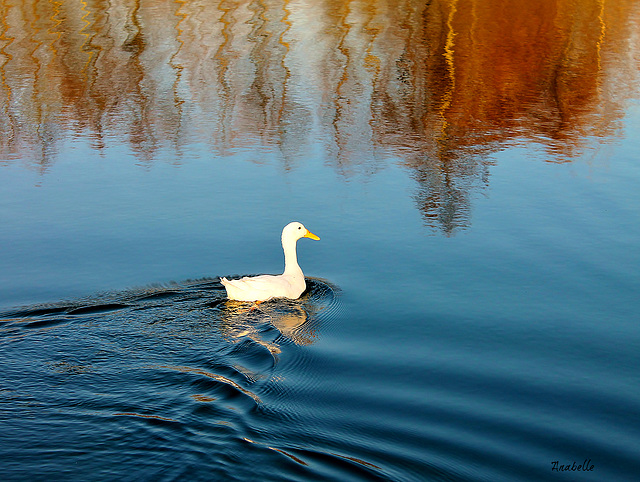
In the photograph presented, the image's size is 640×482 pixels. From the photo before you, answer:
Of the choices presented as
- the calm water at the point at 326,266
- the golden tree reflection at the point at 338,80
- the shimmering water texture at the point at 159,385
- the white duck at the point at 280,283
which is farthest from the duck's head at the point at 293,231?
the golden tree reflection at the point at 338,80

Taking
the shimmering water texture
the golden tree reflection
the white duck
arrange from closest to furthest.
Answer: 1. the shimmering water texture
2. the white duck
3. the golden tree reflection

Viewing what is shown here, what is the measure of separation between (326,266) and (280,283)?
4.00ft

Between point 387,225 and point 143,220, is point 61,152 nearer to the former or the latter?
point 143,220

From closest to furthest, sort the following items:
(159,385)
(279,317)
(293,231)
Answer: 1. (159,385)
2. (279,317)
3. (293,231)

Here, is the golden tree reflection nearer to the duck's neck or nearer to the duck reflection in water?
the duck's neck

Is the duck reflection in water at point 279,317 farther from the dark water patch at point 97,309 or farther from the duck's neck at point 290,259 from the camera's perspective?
the dark water patch at point 97,309

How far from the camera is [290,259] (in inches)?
392

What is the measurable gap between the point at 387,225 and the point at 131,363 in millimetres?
5202

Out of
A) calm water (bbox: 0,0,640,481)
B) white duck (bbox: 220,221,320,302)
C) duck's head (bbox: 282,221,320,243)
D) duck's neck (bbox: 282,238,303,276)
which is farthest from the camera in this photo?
duck's head (bbox: 282,221,320,243)

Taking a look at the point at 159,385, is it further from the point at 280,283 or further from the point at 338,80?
the point at 338,80

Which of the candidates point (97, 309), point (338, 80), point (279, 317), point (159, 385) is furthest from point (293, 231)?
point (338, 80)

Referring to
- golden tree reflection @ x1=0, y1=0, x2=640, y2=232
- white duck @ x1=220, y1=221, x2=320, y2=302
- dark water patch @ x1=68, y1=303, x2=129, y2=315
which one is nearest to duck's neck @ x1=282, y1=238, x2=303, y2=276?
→ white duck @ x1=220, y1=221, x2=320, y2=302

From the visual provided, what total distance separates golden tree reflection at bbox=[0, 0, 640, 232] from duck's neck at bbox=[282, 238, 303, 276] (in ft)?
8.36

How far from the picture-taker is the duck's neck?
9.87 meters
